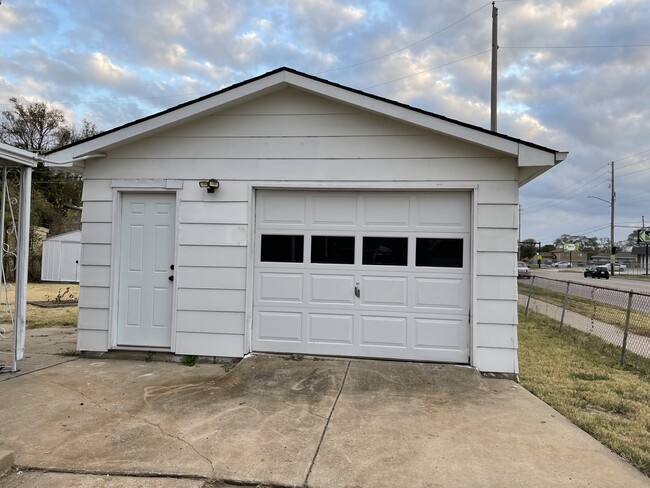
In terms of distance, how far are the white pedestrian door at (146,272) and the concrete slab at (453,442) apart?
2974mm

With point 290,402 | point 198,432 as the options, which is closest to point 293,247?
point 290,402

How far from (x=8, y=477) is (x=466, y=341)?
4943mm

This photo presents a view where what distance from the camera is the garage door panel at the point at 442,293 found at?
19.5 feet

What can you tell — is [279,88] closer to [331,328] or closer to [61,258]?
[331,328]

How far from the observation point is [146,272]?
6.38 metres

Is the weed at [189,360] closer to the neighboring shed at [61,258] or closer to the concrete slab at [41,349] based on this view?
the concrete slab at [41,349]

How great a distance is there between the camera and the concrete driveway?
3154mm

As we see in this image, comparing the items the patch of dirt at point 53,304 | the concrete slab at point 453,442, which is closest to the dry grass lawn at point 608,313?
the concrete slab at point 453,442

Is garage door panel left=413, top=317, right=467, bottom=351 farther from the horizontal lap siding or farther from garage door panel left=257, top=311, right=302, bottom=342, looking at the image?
garage door panel left=257, top=311, right=302, bottom=342

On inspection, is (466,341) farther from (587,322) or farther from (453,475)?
(587,322)

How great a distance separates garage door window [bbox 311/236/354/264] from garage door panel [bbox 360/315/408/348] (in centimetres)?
85

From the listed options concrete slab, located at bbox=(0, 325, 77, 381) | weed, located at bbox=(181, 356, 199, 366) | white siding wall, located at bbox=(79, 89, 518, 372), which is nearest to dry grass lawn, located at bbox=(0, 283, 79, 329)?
concrete slab, located at bbox=(0, 325, 77, 381)

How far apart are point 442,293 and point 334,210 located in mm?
1840

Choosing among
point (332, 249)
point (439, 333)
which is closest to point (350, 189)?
point (332, 249)
